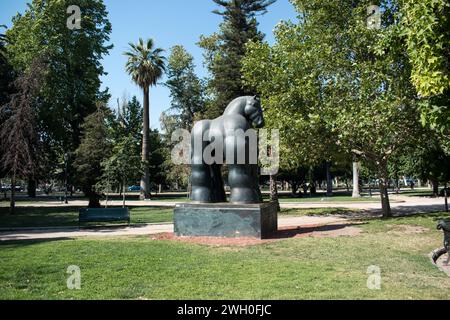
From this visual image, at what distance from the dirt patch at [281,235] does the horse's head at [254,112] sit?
3784mm

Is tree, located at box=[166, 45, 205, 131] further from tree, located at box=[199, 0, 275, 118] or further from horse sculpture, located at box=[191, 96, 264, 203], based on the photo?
horse sculpture, located at box=[191, 96, 264, 203]

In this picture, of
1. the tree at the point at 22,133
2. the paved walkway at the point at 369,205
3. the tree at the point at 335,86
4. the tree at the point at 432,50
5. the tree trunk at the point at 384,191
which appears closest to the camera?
the tree at the point at 432,50

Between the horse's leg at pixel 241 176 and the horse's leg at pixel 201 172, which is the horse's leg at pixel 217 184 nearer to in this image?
the horse's leg at pixel 201 172

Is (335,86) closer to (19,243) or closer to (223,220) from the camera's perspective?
(223,220)

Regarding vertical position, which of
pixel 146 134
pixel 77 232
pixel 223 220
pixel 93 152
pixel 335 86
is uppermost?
pixel 146 134

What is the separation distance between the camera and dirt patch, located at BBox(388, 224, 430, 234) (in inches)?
548

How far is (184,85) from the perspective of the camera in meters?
55.3

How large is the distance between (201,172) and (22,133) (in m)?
13.9

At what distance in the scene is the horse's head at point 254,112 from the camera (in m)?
13.3

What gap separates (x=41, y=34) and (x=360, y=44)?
2759cm

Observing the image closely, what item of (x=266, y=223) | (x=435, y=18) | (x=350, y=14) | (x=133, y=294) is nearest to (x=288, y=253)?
(x=266, y=223)

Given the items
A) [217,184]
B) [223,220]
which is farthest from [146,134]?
[223,220]

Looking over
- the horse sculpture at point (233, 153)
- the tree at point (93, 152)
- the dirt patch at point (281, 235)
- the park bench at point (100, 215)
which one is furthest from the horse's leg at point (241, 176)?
the tree at point (93, 152)

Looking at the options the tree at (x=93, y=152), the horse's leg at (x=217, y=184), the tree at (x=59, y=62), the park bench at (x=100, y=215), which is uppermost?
the tree at (x=59, y=62)
